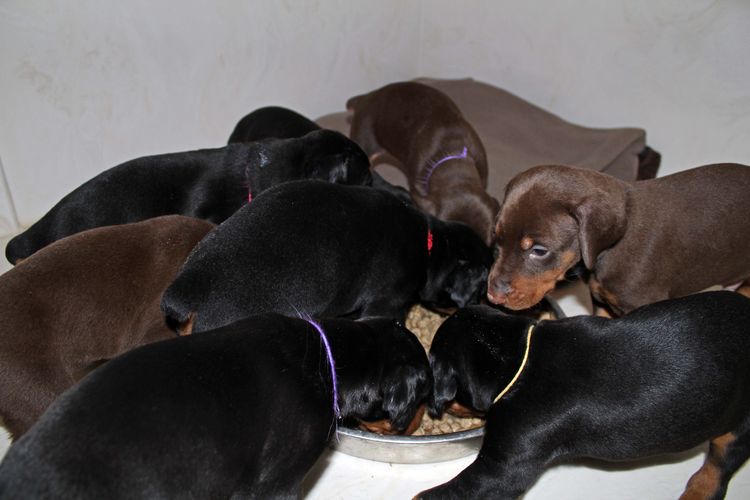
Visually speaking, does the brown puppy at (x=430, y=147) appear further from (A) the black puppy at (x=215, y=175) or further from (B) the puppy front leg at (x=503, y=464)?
(B) the puppy front leg at (x=503, y=464)

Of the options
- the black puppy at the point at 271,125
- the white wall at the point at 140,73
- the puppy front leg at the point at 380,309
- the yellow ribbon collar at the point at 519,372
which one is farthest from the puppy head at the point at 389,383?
the white wall at the point at 140,73

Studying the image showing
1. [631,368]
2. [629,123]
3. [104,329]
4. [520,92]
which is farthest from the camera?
[520,92]

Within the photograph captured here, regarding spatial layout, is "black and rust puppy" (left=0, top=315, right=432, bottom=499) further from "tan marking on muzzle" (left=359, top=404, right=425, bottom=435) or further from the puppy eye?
the puppy eye

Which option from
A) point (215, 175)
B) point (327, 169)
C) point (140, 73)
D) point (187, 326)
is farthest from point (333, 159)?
point (140, 73)

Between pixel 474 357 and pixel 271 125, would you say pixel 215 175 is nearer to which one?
pixel 271 125

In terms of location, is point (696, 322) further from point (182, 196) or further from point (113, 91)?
point (113, 91)

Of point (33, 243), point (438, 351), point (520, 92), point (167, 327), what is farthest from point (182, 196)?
point (520, 92)
